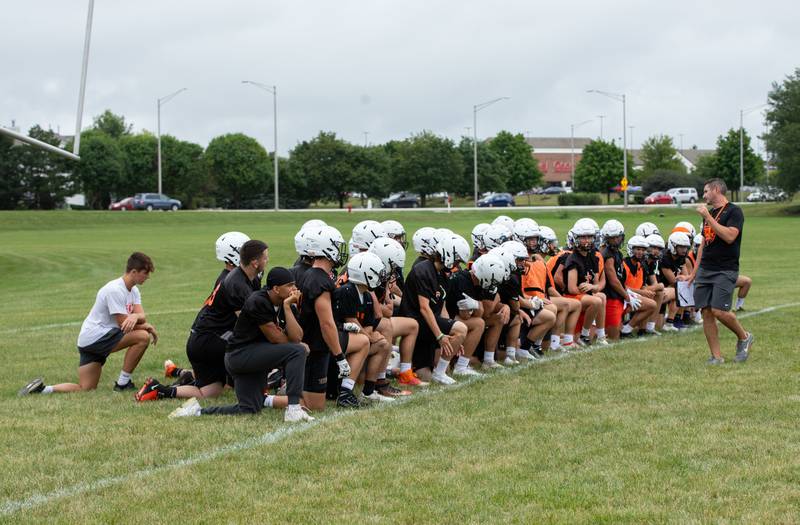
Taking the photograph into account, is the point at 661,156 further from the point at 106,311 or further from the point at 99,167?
the point at 106,311

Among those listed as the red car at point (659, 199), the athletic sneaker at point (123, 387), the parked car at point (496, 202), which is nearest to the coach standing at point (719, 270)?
the athletic sneaker at point (123, 387)

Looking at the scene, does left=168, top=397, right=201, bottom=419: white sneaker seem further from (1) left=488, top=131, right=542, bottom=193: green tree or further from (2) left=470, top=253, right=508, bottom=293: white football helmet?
(1) left=488, top=131, right=542, bottom=193: green tree

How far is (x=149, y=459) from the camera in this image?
7.22 meters

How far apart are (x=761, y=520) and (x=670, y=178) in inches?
3965

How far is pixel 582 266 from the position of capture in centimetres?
1341

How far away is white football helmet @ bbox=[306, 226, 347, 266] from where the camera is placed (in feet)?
29.8

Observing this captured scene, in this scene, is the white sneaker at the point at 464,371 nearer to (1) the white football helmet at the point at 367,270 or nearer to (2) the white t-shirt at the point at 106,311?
(1) the white football helmet at the point at 367,270

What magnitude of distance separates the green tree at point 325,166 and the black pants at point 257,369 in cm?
8261

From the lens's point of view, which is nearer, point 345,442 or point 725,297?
point 345,442

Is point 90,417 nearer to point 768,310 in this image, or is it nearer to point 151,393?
point 151,393

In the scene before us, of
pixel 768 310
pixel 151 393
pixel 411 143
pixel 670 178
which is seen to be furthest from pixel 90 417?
pixel 670 178

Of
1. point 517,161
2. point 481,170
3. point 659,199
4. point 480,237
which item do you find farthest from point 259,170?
point 480,237

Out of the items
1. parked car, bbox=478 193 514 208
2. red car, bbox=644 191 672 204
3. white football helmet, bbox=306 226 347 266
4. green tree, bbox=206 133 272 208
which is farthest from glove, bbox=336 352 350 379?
green tree, bbox=206 133 272 208

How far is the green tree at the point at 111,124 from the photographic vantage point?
410 ft
